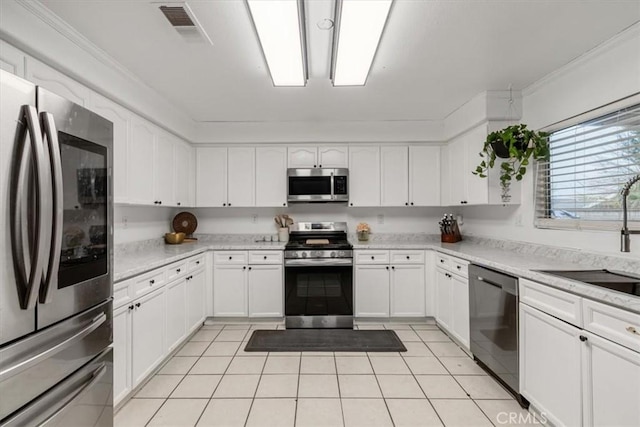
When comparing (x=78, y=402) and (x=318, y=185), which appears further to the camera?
(x=318, y=185)

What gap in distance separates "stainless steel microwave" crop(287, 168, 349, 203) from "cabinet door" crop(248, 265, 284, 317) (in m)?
0.90

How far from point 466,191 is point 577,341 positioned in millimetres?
1913

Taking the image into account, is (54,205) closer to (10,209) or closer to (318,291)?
(10,209)

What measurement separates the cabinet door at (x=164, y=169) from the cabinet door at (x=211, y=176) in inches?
21.0

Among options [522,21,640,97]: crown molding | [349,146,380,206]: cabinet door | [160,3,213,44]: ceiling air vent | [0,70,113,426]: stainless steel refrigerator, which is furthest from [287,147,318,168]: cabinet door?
[0,70,113,426]: stainless steel refrigerator

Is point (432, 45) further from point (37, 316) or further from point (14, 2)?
point (37, 316)

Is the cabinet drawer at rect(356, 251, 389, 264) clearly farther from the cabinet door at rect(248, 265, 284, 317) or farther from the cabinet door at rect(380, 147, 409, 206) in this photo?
the cabinet door at rect(248, 265, 284, 317)

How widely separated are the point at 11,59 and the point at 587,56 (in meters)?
3.50

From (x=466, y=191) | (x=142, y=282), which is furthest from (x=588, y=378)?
(x=142, y=282)

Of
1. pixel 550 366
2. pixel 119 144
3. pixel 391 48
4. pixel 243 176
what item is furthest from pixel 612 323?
pixel 243 176

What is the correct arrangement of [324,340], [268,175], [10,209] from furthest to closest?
1. [268,175]
2. [324,340]
3. [10,209]

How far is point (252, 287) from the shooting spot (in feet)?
11.0

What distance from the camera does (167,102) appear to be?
118 inches

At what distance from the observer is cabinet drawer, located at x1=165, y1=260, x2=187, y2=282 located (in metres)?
→ 2.48
